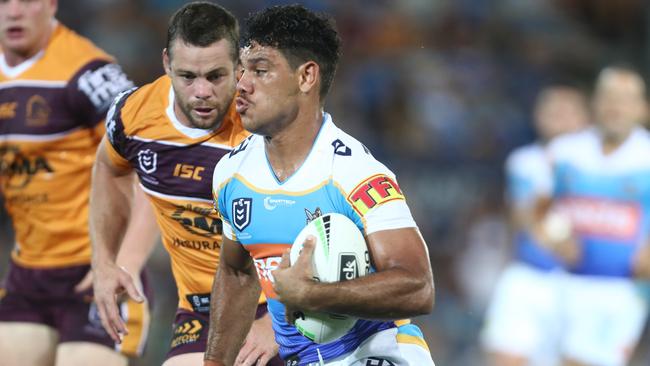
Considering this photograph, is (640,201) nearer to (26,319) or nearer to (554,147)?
(554,147)

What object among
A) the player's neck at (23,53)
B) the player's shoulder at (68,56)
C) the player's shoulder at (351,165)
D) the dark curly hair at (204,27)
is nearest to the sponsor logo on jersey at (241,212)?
the player's shoulder at (351,165)

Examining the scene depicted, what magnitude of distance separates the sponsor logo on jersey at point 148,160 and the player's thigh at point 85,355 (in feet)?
4.40

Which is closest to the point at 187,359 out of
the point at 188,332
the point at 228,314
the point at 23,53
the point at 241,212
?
the point at 188,332

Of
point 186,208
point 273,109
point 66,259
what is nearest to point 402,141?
point 66,259

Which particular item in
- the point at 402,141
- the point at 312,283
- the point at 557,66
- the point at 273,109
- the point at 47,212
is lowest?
the point at 402,141

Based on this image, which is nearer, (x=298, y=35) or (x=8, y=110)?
(x=298, y=35)

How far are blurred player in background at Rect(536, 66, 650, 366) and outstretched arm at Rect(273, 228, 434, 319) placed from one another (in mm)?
5543

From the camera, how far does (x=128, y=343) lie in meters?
6.41

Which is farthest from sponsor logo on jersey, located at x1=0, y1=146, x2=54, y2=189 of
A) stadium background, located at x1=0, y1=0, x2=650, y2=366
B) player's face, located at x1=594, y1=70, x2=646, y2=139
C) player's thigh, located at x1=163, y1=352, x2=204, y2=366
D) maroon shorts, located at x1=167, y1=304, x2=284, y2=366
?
stadium background, located at x1=0, y1=0, x2=650, y2=366

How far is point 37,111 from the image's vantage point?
6.55 meters

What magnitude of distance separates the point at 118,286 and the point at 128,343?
1097 millimetres

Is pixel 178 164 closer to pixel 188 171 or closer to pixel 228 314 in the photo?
pixel 188 171

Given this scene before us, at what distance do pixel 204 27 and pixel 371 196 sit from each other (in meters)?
1.36

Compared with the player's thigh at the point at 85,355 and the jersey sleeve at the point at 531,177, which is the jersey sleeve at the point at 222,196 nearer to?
the player's thigh at the point at 85,355
